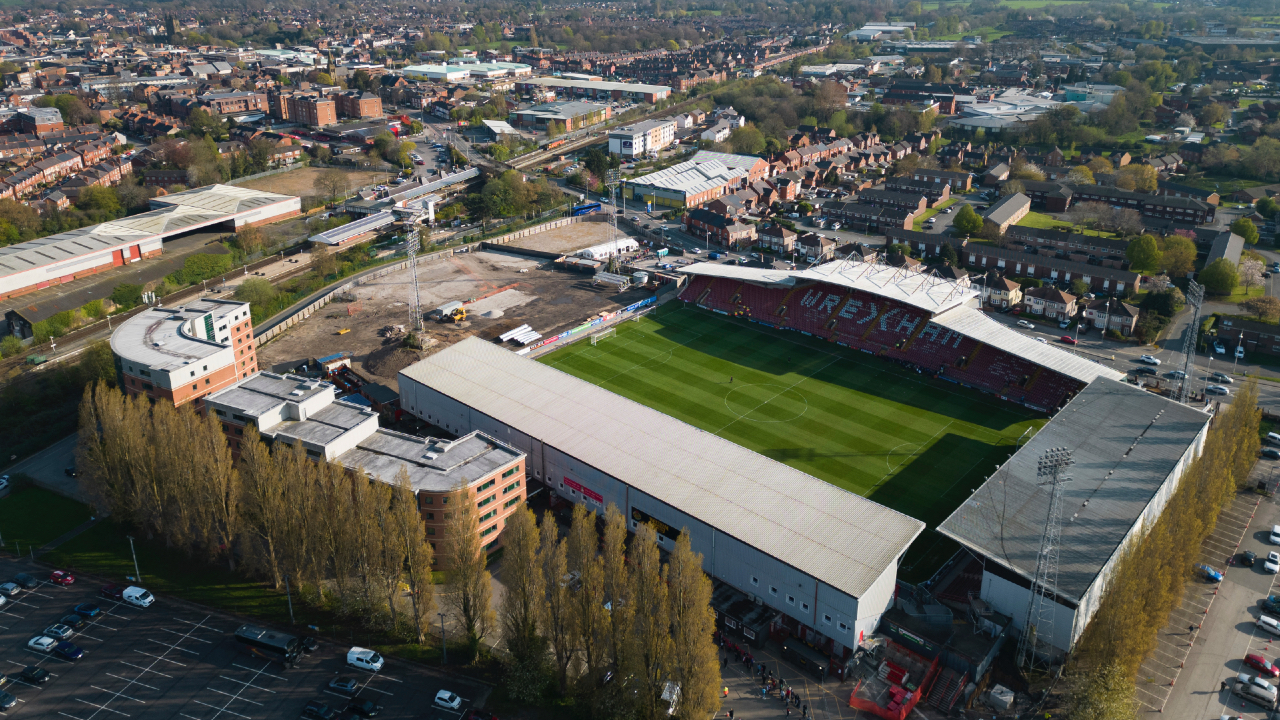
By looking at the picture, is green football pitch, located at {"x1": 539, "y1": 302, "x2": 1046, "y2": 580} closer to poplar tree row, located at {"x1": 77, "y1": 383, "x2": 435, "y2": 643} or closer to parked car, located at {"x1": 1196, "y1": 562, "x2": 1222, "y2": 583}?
parked car, located at {"x1": 1196, "y1": 562, "x2": 1222, "y2": 583}

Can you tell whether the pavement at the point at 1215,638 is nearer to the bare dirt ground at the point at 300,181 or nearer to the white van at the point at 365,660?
the white van at the point at 365,660

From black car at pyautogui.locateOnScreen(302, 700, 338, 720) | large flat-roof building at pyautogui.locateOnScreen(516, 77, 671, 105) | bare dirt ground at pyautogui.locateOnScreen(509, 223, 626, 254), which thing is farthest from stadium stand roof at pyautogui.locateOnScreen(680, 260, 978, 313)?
large flat-roof building at pyautogui.locateOnScreen(516, 77, 671, 105)

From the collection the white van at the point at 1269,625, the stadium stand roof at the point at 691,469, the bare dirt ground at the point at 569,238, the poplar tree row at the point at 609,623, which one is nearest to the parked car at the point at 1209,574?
the white van at the point at 1269,625

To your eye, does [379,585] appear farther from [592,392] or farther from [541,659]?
[592,392]

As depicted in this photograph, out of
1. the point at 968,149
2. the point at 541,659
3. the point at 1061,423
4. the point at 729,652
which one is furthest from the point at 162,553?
the point at 968,149

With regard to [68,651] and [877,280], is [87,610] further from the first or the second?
[877,280]

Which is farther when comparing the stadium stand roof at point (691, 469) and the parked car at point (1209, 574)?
the parked car at point (1209, 574)
